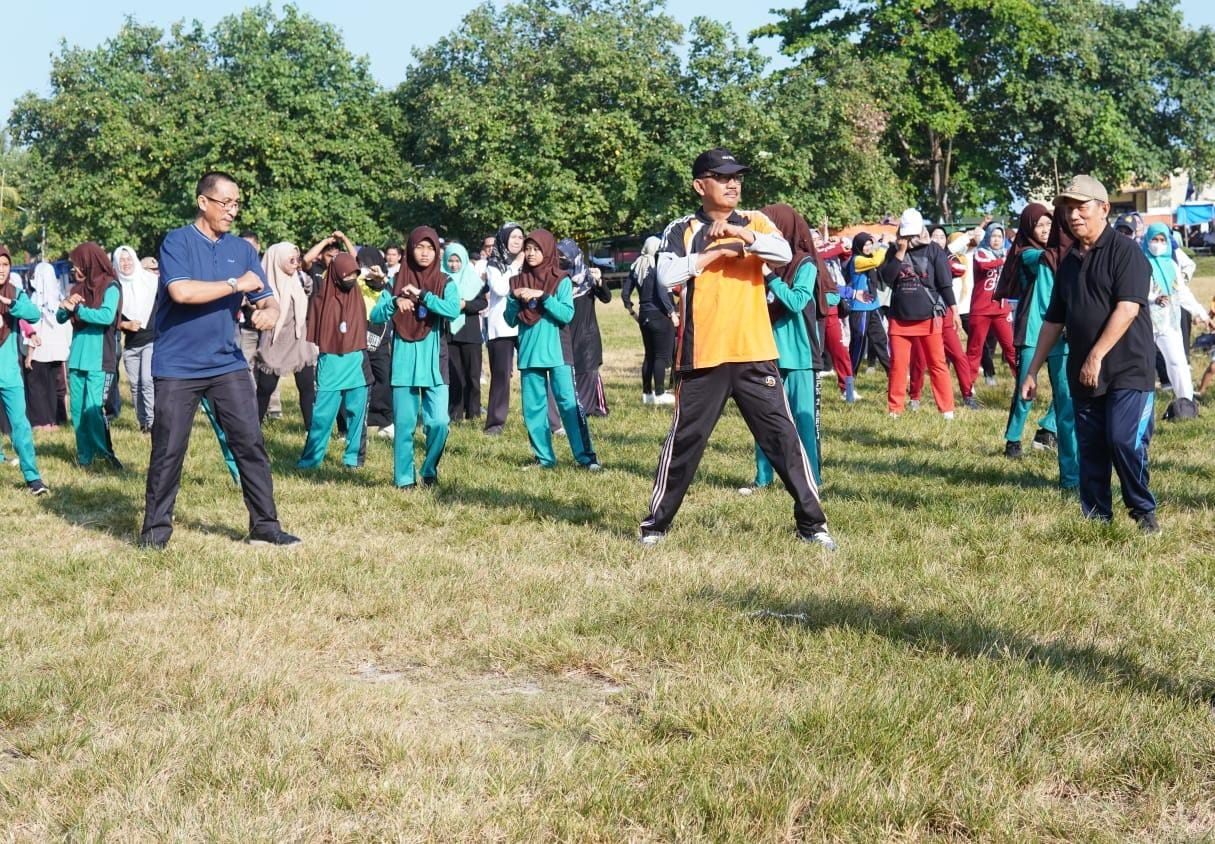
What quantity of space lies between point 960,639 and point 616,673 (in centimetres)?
140

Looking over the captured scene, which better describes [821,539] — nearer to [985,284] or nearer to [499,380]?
[499,380]

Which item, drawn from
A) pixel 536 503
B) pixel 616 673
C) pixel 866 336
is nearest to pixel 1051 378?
pixel 536 503

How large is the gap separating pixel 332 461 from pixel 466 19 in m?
43.8

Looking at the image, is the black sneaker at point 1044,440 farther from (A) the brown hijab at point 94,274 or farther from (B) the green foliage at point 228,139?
→ (B) the green foliage at point 228,139

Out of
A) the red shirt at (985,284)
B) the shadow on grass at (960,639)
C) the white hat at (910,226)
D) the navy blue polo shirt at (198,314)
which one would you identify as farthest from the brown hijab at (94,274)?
the red shirt at (985,284)

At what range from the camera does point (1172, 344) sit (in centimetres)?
1158

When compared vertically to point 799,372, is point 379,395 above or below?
below

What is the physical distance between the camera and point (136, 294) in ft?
41.2

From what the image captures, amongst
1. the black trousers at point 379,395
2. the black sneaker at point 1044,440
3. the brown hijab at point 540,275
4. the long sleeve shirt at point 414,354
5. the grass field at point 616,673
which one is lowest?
the grass field at point 616,673

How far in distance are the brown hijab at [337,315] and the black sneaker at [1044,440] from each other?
5.59 meters

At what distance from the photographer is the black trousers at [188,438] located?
7398 millimetres

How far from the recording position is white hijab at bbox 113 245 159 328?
12.5 metres

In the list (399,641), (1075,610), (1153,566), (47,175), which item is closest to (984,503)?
(1153,566)

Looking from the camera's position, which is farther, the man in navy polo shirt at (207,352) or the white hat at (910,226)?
the white hat at (910,226)
